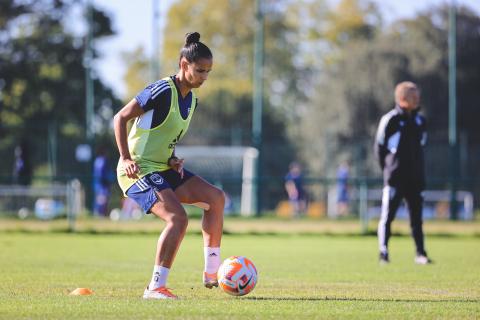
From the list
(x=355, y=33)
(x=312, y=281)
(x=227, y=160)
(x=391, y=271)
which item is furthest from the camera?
(x=355, y=33)

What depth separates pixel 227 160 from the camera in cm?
3531

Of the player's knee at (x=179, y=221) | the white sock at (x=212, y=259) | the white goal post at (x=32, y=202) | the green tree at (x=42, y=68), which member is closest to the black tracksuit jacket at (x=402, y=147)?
the white sock at (x=212, y=259)

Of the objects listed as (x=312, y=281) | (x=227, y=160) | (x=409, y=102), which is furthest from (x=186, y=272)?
(x=227, y=160)

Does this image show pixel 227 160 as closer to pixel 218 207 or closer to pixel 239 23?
pixel 239 23

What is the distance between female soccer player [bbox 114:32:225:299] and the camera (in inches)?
313

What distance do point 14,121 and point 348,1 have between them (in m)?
23.8

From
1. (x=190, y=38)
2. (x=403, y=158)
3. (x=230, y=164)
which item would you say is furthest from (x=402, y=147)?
(x=230, y=164)

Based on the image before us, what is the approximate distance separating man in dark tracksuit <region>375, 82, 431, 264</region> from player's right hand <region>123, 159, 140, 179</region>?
5737 mm

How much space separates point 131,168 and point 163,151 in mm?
403

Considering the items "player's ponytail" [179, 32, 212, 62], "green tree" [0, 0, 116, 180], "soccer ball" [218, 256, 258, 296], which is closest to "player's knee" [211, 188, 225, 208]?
"soccer ball" [218, 256, 258, 296]

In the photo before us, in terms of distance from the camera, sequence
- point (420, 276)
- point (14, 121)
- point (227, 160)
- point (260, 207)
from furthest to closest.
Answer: point (14, 121) < point (227, 160) < point (260, 207) < point (420, 276)

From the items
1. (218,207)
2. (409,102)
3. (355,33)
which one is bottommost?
(218,207)

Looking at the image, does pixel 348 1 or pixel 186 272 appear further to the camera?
pixel 348 1

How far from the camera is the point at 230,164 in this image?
3538 centimetres
